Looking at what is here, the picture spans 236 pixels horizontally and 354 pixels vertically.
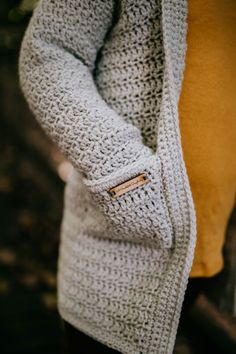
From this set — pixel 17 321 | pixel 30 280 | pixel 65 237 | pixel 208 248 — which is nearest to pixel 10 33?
pixel 30 280

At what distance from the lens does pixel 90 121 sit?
1.03 metres

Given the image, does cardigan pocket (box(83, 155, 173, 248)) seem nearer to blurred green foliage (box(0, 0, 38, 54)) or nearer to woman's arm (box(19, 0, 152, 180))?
woman's arm (box(19, 0, 152, 180))

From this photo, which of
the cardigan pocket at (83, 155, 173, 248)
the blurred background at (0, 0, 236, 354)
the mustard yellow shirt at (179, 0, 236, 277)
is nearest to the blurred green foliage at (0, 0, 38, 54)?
the blurred background at (0, 0, 236, 354)

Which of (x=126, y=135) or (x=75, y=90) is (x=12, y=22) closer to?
(x=75, y=90)

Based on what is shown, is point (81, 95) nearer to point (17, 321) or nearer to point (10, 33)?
point (17, 321)

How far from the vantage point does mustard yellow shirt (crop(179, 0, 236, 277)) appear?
1.06 metres

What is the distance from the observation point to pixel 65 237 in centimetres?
137

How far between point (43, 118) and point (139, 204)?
0.33 metres

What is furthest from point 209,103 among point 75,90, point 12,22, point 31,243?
point 12,22

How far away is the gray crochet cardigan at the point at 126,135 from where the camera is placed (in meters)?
1.01

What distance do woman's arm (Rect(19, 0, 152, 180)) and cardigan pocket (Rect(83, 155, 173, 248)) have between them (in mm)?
26

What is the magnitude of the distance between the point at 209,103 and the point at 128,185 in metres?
0.30

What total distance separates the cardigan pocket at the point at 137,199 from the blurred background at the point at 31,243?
53 cm

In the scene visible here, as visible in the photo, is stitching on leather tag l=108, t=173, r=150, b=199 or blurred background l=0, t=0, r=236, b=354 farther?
blurred background l=0, t=0, r=236, b=354
